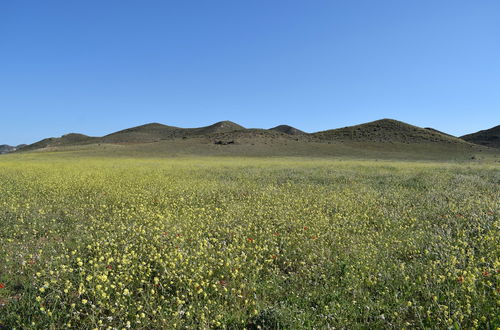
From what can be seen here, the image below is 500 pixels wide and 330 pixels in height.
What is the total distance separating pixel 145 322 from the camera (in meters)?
4.38

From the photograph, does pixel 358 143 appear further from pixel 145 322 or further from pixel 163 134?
pixel 163 134

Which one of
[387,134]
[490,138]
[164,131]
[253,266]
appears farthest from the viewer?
[164,131]

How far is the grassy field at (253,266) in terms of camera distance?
445cm

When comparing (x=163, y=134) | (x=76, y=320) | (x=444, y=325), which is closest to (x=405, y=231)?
(x=444, y=325)

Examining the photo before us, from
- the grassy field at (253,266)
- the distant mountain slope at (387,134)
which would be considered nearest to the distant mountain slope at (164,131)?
the distant mountain slope at (387,134)

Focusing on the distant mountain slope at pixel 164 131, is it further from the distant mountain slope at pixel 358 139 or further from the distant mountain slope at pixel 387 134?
the distant mountain slope at pixel 387 134

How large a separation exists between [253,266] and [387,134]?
86.7 metres

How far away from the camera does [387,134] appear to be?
3302 inches

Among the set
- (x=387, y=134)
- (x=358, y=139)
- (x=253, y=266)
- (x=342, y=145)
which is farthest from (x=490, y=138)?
(x=253, y=266)

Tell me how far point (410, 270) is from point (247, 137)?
7854 centimetres

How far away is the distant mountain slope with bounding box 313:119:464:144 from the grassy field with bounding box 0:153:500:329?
7317cm

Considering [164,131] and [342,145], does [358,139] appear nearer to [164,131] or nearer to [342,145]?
[342,145]

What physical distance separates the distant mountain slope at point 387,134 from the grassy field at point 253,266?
73.2m

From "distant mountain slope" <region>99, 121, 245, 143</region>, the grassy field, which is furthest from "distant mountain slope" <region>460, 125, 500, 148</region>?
the grassy field
